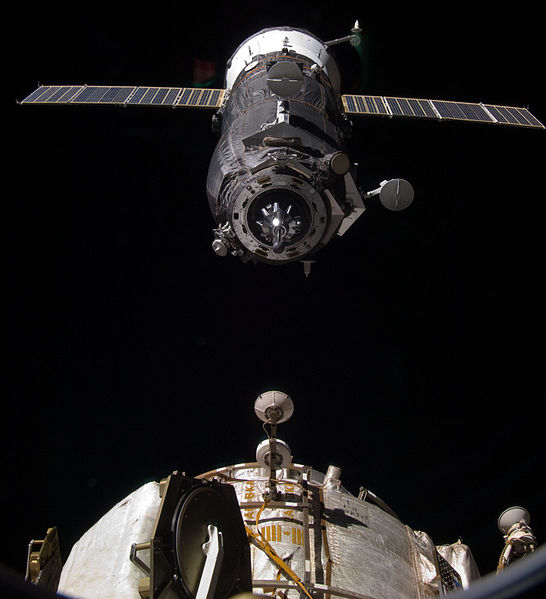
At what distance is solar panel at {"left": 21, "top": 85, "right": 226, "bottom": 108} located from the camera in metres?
9.12

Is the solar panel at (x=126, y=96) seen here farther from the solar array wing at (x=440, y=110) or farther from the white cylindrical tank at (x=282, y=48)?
the solar array wing at (x=440, y=110)

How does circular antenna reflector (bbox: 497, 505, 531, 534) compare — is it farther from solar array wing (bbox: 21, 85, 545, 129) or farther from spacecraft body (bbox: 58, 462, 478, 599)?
solar array wing (bbox: 21, 85, 545, 129)

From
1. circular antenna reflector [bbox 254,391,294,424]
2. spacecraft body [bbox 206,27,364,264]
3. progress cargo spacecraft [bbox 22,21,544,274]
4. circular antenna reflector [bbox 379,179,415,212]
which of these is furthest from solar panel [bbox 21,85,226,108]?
circular antenna reflector [bbox 254,391,294,424]

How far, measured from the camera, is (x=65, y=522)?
27.9ft

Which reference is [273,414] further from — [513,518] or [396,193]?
[396,193]

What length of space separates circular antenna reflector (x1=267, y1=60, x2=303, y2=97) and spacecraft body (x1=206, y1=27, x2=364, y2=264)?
0.01 metres

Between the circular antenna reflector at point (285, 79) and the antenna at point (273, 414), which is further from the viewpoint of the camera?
the circular antenna reflector at point (285, 79)

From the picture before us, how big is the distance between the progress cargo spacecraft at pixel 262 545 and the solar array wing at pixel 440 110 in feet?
18.4

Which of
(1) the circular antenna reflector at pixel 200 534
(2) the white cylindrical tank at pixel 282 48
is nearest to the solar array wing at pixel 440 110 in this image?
(2) the white cylindrical tank at pixel 282 48

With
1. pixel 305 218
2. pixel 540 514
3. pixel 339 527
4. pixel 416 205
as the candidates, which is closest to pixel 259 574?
pixel 339 527

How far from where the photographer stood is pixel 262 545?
4590mm

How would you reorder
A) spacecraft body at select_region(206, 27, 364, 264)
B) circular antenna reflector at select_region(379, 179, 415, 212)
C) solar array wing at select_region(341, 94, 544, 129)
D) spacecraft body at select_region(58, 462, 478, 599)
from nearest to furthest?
1. spacecraft body at select_region(58, 462, 478, 599)
2. spacecraft body at select_region(206, 27, 364, 264)
3. circular antenna reflector at select_region(379, 179, 415, 212)
4. solar array wing at select_region(341, 94, 544, 129)

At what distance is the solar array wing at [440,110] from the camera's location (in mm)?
9048

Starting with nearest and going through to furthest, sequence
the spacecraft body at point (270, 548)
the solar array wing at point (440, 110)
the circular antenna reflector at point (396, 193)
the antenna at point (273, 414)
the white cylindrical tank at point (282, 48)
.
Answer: the spacecraft body at point (270, 548) → the antenna at point (273, 414) → the circular antenna reflector at point (396, 193) → the white cylindrical tank at point (282, 48) → the solar array wing at point (440, 110)
